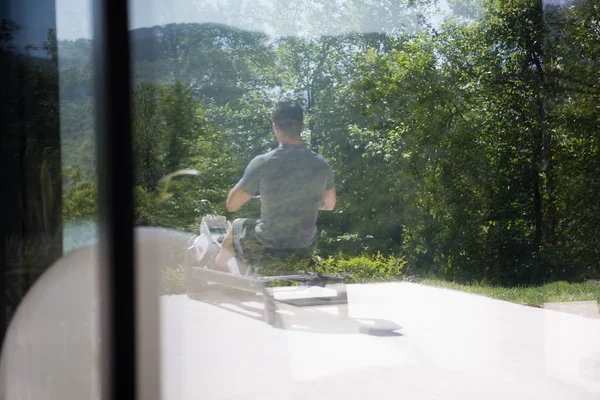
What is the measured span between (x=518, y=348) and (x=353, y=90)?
2.62ft

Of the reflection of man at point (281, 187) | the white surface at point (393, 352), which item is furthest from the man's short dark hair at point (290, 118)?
the white surface at point (393, 352)

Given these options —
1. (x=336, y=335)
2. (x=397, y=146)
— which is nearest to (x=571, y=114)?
(x=397, y=146)

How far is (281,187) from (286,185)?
0.02 m

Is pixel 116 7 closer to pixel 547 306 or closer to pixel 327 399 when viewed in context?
pixel 327 399

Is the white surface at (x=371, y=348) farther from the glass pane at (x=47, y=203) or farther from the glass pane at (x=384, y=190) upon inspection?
the glass pane at (x=47, y=203)

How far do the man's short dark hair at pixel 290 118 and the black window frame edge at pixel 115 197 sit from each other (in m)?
0.47

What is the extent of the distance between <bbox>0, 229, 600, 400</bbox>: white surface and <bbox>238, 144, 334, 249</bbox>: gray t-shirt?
0.21 meters

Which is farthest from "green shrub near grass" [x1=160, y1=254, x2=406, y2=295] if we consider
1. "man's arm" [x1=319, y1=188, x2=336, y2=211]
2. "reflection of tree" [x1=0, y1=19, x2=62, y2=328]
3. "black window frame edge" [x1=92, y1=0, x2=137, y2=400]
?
"reflection of tree" [x1=0, y1=19, x2=62, y2=328]

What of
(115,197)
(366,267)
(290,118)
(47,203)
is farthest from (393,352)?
(47,203)

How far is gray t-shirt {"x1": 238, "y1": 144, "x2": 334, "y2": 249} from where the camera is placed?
168 cm

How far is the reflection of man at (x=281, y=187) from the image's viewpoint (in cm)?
169

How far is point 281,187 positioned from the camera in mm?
1692

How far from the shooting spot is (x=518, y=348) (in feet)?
5.25

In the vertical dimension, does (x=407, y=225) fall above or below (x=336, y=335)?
above
